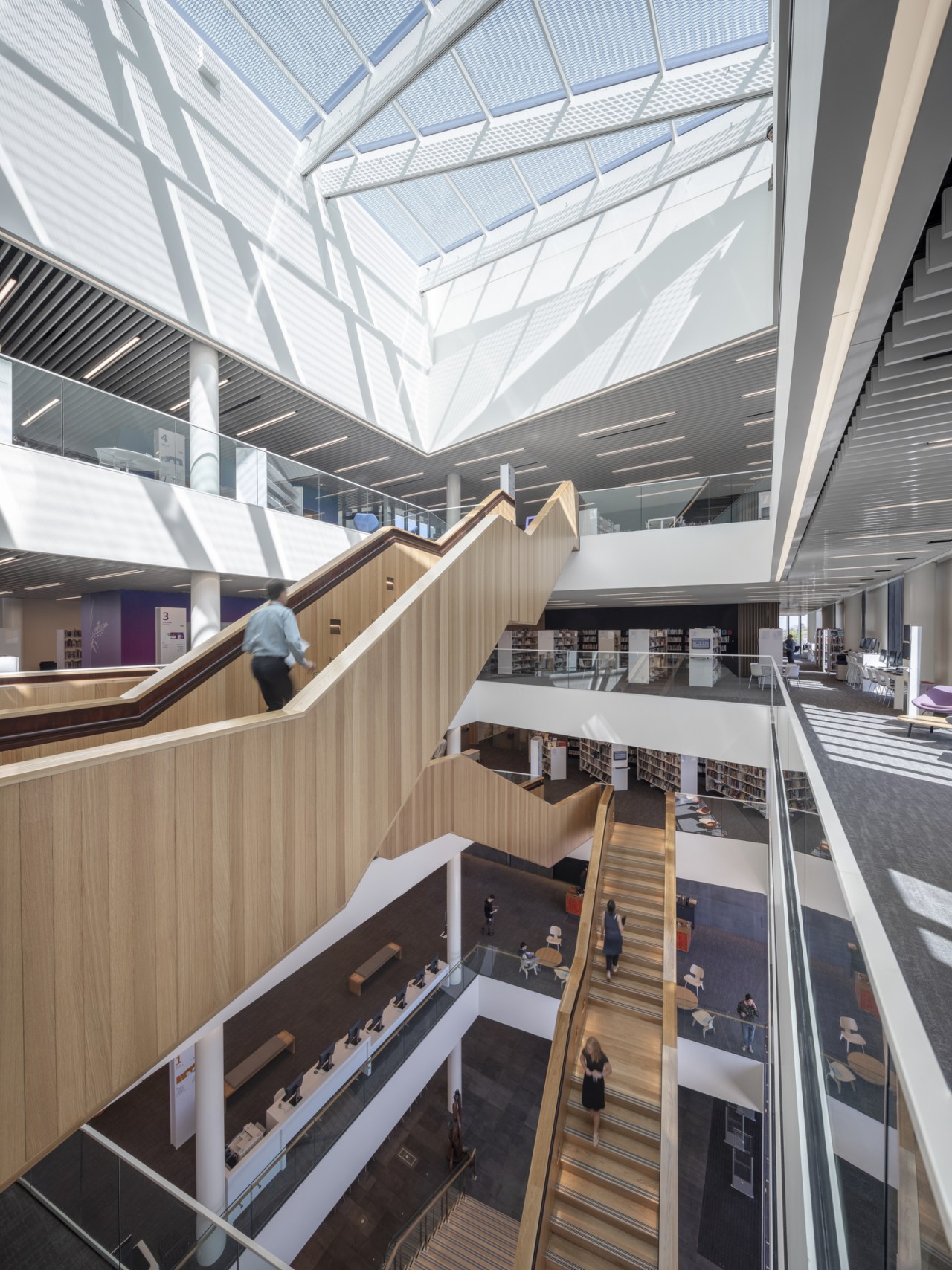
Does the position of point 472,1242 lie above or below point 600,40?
below

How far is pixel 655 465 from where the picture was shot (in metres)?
15.3

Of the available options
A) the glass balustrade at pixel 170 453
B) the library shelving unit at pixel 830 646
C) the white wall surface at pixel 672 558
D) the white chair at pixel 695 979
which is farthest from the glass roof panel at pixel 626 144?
the library shelving unit at pixel 830 646

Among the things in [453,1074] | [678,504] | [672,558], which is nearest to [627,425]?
[678,504]

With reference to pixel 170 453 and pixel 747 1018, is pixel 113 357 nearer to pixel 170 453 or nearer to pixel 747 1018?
pixel 170 453

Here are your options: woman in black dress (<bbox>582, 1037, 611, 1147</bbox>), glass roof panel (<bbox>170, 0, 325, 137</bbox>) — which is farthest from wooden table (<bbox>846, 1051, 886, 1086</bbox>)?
glass roof panel (<bbox>170, 0, 325, 137</bbox>)

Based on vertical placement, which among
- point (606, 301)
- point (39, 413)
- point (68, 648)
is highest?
point (606, 301)

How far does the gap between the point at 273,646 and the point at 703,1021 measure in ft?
31.3

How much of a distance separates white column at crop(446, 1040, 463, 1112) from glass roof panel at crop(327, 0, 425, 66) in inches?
643

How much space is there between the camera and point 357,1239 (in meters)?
6.98

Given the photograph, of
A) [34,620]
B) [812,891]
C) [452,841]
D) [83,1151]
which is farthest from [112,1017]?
[34,620]

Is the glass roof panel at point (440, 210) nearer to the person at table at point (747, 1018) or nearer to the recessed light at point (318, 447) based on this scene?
the recessed light at point (318, 447)

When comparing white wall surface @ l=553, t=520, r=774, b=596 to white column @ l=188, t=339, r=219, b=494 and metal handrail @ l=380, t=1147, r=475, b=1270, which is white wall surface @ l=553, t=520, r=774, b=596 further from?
metal handrail @ l=380, t=1147, r=475, b=1270

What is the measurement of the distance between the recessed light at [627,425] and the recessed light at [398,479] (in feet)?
16.2

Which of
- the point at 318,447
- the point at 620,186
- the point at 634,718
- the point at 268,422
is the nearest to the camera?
the point at 634,718
